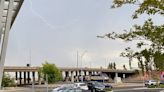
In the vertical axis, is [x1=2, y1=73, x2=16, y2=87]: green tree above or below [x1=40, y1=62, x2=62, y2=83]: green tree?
below

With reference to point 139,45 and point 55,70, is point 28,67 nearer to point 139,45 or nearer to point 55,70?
point 55,70

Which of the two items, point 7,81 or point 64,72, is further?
point 64,72

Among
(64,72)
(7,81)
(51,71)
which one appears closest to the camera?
(7,81)

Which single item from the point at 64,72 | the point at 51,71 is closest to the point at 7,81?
the point at 51,71

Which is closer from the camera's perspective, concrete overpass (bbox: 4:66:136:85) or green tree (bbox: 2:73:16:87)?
green tree (bbox: 2:73:16:87)

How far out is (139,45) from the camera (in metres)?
10.8

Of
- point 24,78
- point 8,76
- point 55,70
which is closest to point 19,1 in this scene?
point 8,76

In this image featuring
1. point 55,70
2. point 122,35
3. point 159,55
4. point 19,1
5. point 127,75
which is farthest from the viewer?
point 127,75

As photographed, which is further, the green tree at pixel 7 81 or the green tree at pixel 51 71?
the green tree at pixel 51 71

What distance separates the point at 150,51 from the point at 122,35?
1.06 meters

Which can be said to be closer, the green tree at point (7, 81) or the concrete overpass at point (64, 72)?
the green tree at point (7, 81)

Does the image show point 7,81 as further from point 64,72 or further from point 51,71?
point 64,72

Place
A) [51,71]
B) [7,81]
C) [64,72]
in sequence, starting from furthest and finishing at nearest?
[64,72] < [51,71] < [7,81]

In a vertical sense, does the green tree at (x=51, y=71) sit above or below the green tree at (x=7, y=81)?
above
